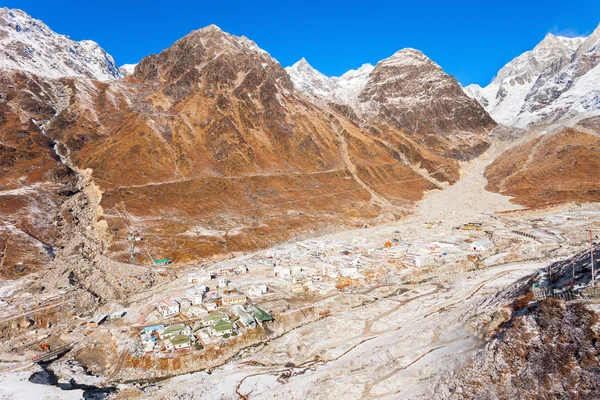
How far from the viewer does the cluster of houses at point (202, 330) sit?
1912 inches

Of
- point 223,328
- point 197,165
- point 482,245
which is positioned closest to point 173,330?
point 223,328

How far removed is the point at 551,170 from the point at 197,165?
148 metres

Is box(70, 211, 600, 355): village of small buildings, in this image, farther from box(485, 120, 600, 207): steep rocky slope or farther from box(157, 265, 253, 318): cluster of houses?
box(485, 120, 600, 207): steep rocky slope

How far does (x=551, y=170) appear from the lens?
15875 centimetres

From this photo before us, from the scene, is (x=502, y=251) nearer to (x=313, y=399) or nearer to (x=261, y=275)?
(x=261, y=275)

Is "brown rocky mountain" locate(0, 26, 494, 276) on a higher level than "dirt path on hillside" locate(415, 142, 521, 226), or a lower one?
higher

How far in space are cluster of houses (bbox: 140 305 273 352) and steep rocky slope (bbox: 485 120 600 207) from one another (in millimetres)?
121293

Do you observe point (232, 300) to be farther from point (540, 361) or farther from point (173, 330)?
point (540, 361)

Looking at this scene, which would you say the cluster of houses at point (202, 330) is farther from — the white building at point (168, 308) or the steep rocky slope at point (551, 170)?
the steep rocky slope at point (551, 170)

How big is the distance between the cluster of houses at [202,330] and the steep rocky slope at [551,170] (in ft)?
398

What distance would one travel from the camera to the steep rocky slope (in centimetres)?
13712

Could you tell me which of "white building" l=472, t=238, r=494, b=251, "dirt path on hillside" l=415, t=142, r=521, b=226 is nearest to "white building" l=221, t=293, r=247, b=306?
"white building" l=472, t=238, r=494, b=251

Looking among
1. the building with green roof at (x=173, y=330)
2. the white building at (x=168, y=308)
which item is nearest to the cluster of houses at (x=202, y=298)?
the white building at (x=168, y=308)

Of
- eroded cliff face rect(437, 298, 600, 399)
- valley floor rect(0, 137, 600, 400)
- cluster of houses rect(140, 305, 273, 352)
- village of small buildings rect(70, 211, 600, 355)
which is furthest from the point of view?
village of small buildings rect(70, 211, 600, 355)
